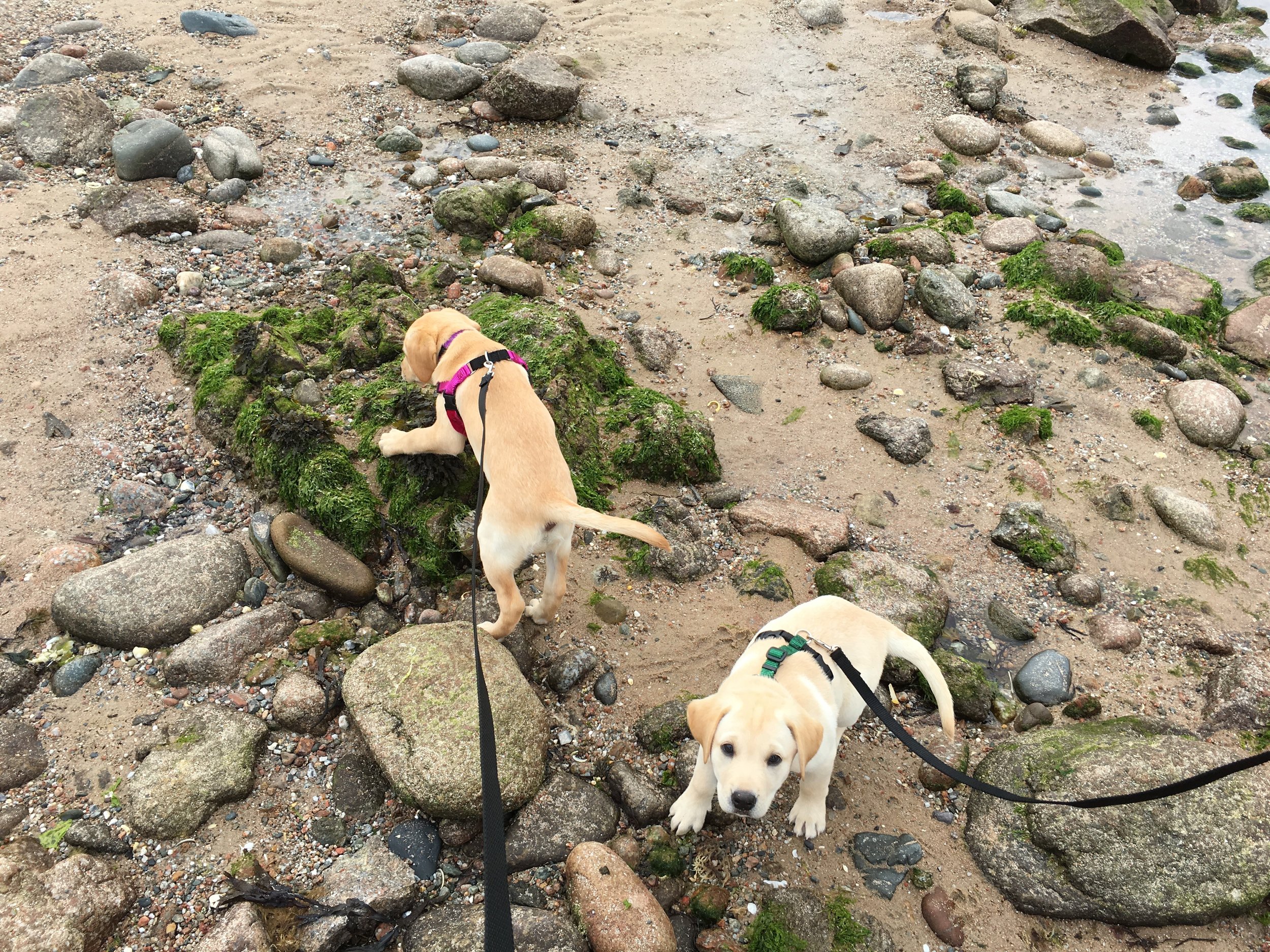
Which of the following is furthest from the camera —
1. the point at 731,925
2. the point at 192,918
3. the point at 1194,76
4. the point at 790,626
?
the point at 1194,76

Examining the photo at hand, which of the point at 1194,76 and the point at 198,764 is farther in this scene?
the point at 1194,76

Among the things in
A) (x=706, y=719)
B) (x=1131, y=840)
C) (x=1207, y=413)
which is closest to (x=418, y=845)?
(x=706, y=719)

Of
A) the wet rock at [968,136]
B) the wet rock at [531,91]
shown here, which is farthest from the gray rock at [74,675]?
the wet rock at [968,136]

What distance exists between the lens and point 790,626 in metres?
3.56

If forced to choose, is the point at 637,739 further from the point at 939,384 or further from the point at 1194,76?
the point at 1194,76

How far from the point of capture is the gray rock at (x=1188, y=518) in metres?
5.28

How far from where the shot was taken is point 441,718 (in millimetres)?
3367

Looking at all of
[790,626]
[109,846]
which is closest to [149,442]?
[109,846]

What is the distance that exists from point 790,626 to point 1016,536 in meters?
2.48

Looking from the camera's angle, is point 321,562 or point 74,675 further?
point 321,562

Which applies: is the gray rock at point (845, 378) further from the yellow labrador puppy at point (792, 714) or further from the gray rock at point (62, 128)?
the gray rock at point (62, 128)

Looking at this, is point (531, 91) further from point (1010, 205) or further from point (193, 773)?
point (193, 773)

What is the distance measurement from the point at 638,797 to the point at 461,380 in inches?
96.2

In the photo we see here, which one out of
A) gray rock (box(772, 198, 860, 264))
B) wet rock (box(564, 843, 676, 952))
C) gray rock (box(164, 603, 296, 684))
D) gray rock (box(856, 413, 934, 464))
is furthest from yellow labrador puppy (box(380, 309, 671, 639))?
gray rock (box(772, 198, 860, 264))
